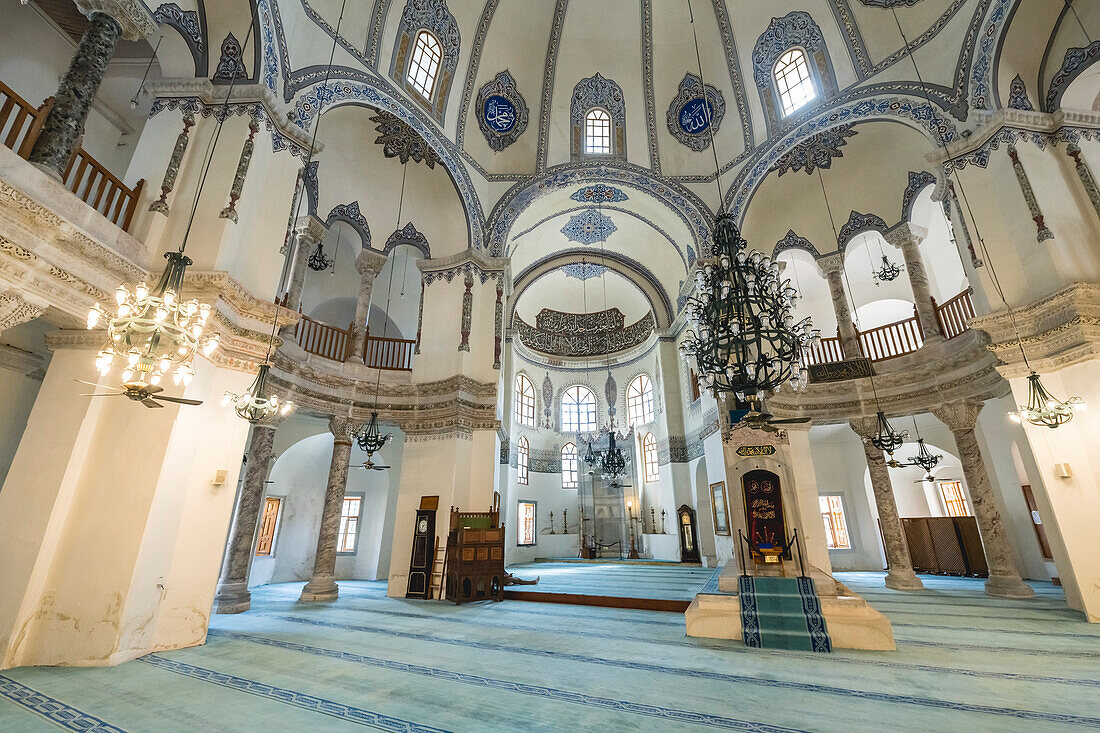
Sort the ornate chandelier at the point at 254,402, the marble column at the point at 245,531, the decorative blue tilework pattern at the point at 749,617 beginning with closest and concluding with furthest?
the decorative blue tilework pattern at the point at 749,617 < the ornate chandelier at the point at 254,402 < the marble column at the point at 245,531

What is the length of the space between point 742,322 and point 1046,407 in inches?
154

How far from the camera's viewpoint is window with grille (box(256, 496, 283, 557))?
410 inches

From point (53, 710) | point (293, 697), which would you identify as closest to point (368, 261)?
point (53, 710)

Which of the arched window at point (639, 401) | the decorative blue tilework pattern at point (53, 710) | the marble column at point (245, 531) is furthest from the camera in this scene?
the arched window at point (639, 401)

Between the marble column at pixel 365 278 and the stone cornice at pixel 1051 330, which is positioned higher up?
the marble column at pixel 365 278

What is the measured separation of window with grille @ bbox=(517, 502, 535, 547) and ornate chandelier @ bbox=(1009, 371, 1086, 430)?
12.7 meters

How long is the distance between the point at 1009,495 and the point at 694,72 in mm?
11675

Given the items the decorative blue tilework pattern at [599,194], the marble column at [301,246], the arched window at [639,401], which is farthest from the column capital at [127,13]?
the arched window at [639,401]

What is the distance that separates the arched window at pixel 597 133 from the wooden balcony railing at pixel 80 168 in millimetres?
9094

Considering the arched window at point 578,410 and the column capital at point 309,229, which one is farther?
the arched window at point 578,410

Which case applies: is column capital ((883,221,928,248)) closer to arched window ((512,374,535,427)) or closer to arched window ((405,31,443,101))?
arched window ((405,31,443,101))

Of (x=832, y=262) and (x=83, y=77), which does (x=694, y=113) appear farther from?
(x=83, y=77)

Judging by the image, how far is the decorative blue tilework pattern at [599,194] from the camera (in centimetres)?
1170

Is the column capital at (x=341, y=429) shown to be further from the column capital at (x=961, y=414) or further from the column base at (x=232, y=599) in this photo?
the column capital at (x=961, y=414)
